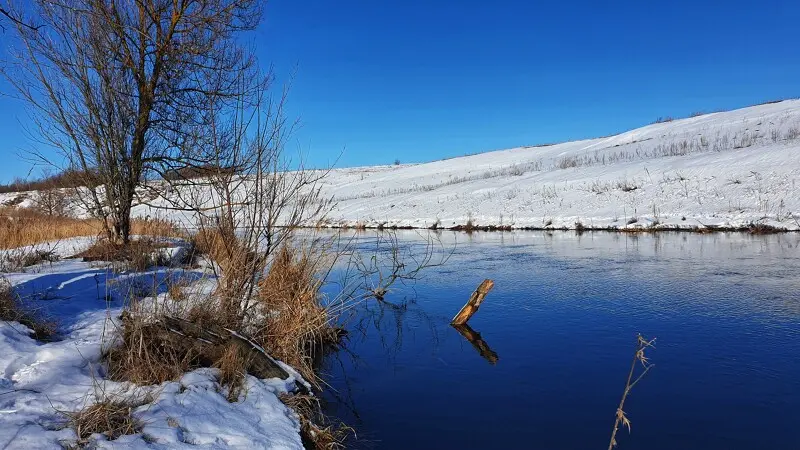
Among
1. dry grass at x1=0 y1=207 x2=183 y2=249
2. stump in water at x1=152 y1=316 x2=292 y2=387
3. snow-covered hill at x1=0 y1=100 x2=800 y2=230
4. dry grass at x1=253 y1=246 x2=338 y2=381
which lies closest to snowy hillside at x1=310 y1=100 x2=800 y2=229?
snow-covered hill at x1=0 y1=100 x2=800 y2=230

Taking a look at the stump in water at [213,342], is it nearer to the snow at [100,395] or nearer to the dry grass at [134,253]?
the snow at [100,395]

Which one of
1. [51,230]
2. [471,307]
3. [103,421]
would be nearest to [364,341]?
[471,307]

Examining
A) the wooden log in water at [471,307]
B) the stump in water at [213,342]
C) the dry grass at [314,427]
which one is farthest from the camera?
the wooden log in water at [471,307]

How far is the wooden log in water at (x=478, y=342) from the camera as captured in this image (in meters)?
5.19

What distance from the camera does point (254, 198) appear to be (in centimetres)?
496

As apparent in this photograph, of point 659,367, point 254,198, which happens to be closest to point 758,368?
point 659,367

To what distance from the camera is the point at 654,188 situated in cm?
1956

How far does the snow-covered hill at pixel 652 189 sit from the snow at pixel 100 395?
27.8 feet

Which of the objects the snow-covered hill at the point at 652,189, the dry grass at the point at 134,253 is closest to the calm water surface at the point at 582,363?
the dry grass at the point at 134,253

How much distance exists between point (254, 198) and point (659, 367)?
4140mm

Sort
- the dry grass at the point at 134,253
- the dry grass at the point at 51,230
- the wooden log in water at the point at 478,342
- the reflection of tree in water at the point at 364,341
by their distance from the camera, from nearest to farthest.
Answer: the reflection of tree in water at the point at 364,341
the wooden log in water at the point at 478,342
the dry grass at the point at 134,253
the dry grass at the point at 51,230

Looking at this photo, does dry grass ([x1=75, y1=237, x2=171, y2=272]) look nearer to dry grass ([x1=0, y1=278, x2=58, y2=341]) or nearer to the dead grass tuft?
dry grass ([x1=0, y1=278, x2=58, y2=341])

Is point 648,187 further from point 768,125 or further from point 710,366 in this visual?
point 710,366

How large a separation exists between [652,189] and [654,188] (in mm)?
106
